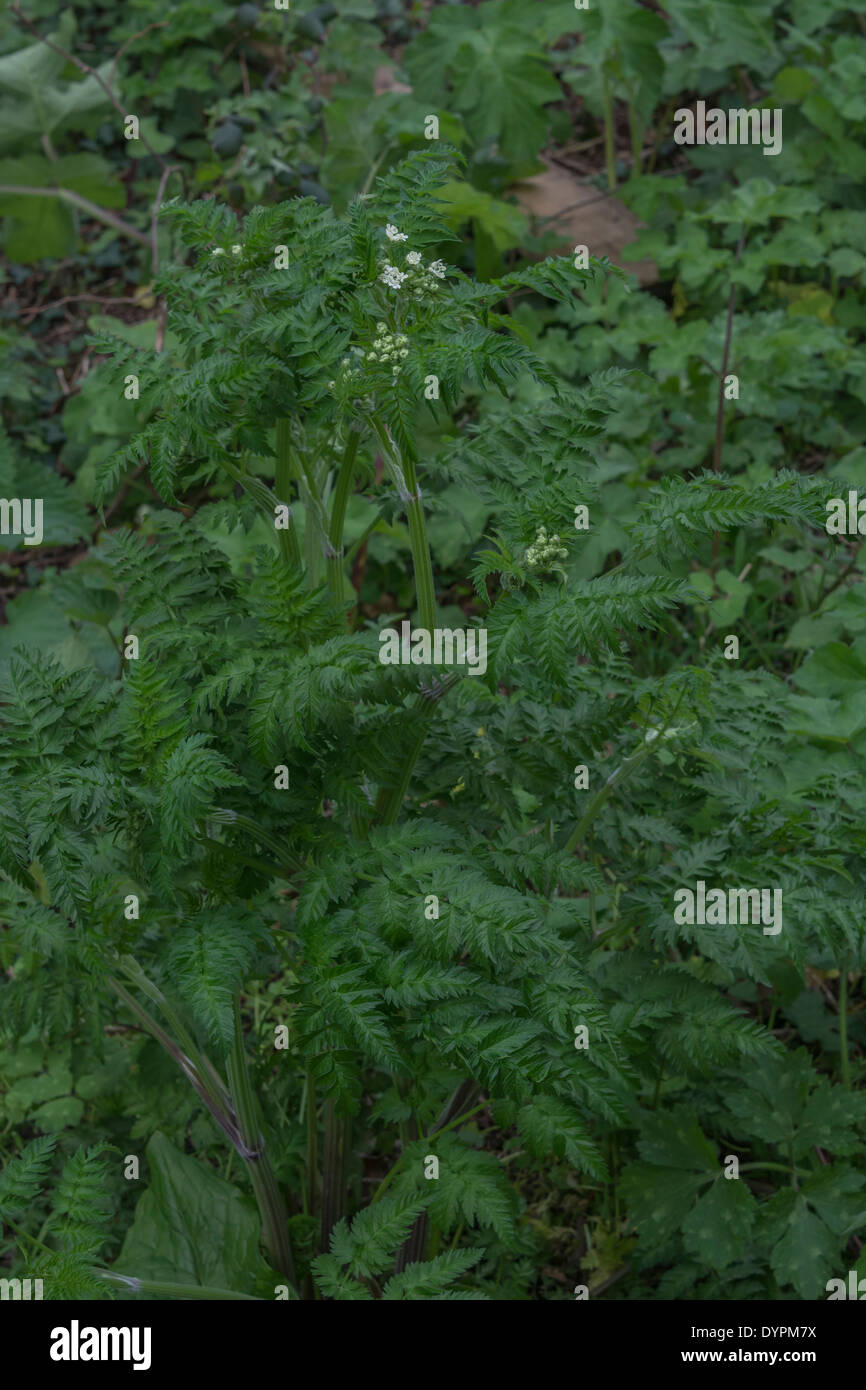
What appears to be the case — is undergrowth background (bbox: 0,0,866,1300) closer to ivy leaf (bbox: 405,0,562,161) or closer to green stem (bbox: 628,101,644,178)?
ivy leaf (bbox: 405,0,562,161)

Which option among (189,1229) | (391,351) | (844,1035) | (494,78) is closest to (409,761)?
(391,351)

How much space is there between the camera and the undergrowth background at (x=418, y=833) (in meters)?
2.16

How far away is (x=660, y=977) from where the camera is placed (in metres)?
2.65

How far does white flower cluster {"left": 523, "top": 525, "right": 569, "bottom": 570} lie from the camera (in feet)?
7.32

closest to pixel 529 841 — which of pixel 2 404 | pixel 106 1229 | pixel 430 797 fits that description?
pixel 430 797

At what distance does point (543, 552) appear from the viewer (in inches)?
87.8

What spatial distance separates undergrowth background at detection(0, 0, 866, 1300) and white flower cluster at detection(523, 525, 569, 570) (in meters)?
0.02

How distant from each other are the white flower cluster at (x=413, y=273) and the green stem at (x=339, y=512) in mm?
278

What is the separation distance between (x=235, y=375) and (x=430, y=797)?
0.89 metres

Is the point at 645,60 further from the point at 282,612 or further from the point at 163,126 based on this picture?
the point at 282,612

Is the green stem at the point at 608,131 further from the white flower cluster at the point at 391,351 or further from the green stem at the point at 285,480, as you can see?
the white flower cluster at the point at 391,351

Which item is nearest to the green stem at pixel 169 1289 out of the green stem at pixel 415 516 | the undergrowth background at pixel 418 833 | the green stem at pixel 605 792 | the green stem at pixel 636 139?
the undergrowth background at pixel 418 833

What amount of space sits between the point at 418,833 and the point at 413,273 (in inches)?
35.3

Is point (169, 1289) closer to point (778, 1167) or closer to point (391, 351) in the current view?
point (778, 1167)
